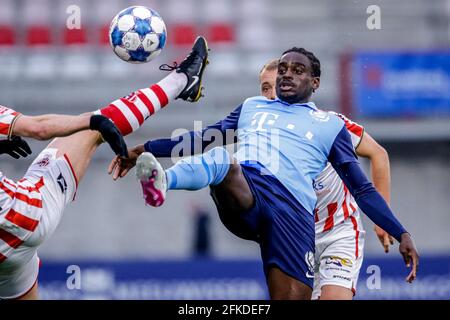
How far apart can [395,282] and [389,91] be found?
342 cm

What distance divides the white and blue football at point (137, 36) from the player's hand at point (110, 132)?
1174 millimetres

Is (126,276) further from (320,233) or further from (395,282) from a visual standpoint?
(320,233)

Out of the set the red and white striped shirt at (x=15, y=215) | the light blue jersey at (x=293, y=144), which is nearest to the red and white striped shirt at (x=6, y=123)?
the red and white striped shirt at (x=15, y=215)

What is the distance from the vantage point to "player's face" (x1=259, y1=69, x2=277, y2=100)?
7.08 meters

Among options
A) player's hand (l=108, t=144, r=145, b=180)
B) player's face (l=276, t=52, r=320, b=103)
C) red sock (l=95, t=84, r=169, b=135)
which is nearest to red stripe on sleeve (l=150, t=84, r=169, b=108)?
red sock (l=95, t=84, r=169, b=135)

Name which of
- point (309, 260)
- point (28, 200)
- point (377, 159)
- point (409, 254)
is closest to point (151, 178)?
point (28, 200)

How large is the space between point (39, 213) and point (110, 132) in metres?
0.65

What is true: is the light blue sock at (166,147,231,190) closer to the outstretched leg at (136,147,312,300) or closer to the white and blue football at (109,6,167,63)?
the outstretched leg at (136,147,312,300)

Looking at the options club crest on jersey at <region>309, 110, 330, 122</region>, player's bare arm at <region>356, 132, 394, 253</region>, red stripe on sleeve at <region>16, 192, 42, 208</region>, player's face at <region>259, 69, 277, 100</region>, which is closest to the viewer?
red stripe on sleeve at <region>16, 192, 42, 208</region>

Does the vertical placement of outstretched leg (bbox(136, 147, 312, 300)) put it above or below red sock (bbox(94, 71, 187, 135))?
below

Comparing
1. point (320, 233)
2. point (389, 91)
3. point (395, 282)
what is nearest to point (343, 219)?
point (320, 233)

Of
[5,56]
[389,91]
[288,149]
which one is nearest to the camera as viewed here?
[288,149]

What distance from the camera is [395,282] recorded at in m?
11.2

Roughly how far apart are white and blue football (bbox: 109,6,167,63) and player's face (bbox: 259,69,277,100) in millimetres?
816
